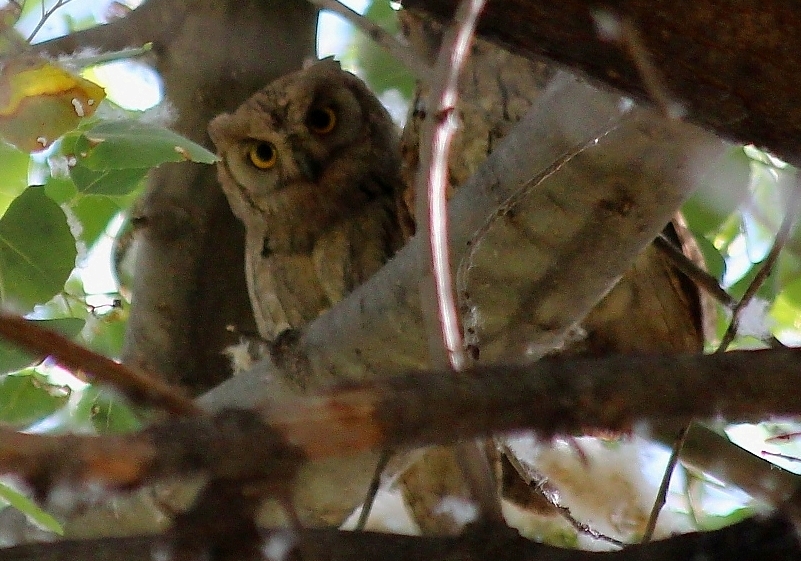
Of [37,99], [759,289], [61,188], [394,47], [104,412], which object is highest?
[394,47]

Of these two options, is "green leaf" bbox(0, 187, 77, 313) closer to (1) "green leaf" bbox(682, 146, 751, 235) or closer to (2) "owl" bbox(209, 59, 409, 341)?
(1) "green leaf" bbox(682, 146, 751, 235)

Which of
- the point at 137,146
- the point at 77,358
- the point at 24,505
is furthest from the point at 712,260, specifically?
the point at 77,358

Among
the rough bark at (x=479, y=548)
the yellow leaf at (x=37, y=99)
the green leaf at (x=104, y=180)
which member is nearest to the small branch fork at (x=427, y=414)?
the rough bark at (x=479, y=548)

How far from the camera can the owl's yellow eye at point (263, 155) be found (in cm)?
205

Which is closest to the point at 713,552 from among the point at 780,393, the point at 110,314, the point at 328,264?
the point at 780,393

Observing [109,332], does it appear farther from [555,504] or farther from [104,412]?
[555,504]

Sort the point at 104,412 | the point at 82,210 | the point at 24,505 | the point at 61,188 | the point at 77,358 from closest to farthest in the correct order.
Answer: the point at 77,358 < the point at 24,505 < the point at 104,412 < the point at 61,188 < the point at 82,210

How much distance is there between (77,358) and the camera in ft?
1.31

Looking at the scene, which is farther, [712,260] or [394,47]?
[712,260]

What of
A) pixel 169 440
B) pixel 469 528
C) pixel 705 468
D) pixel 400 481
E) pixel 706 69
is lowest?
pixel 400 481

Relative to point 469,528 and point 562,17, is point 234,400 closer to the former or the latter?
point 469,528

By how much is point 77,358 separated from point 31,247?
701 mm

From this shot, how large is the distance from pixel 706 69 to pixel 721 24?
5 centimetres

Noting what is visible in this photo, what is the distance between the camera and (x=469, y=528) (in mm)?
639
